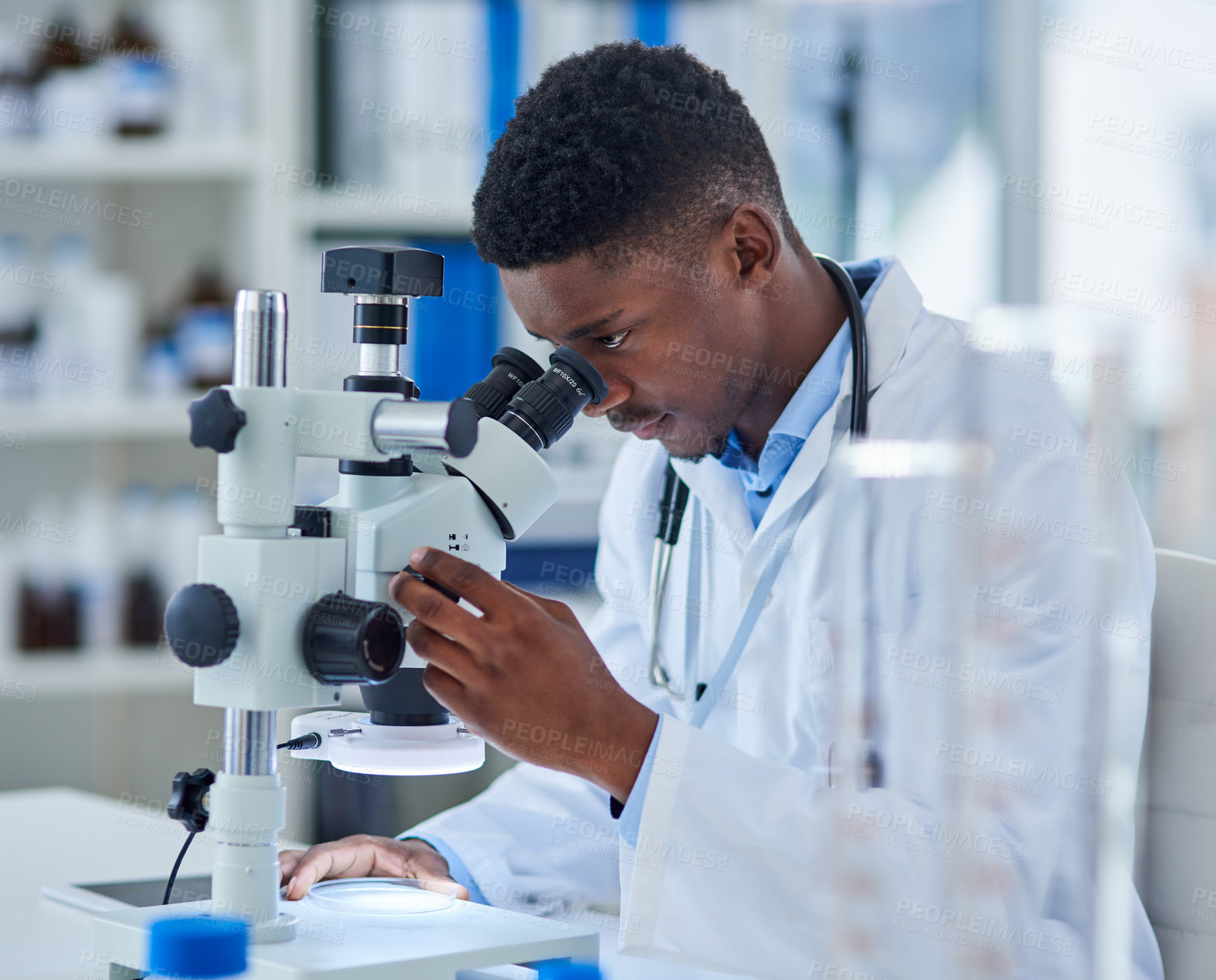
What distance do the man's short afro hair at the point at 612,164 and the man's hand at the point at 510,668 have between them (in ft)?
1.32

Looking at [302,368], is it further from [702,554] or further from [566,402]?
[566,402]

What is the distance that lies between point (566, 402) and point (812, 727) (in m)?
0.50

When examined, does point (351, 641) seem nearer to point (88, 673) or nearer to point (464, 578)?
point (464, 578)

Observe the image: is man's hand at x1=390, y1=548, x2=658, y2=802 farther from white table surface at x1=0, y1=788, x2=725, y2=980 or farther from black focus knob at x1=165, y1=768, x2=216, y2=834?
white table surface at x1=0, y1=788, x2=725, y2=980

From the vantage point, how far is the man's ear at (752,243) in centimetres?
124

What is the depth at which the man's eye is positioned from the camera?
3.85 feet

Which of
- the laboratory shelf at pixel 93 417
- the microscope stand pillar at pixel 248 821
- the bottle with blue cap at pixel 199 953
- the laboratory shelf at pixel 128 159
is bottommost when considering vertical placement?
the bottle with blue cap at pixel 199 953

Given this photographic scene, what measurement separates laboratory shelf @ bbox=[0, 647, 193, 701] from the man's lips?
139cm

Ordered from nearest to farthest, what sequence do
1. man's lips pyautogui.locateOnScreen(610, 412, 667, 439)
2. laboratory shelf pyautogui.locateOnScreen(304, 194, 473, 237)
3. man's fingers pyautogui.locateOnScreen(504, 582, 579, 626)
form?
man's fingers pyautogui.locateOnScreen(504, 582, 579, 626) → man's lips pyautogui.locateOnScreen(610, 412, 667, 439) → laboratory shelf pyautogui.locateOnScreen(304, 194, 473, 237)

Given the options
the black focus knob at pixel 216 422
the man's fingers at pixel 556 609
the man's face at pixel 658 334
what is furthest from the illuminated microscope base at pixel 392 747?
the man's face at pixel 658 334

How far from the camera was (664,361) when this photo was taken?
47.8 inches

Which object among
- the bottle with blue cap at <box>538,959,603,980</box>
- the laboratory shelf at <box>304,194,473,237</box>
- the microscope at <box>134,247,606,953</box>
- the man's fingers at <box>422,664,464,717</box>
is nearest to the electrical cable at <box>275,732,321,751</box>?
the microscope at <box>134,247,606,953</box>

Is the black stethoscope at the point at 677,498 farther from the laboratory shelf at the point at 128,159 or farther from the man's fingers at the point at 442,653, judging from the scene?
the laboratory shelf at the point at 128,159

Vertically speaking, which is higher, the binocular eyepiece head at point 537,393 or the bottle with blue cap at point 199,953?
the binocular eyepiece head at point 537,393
